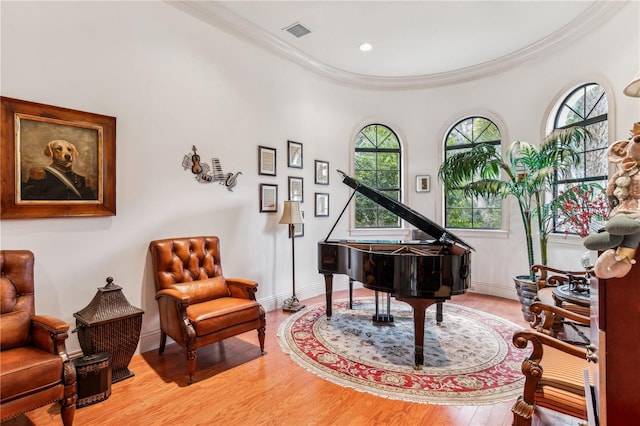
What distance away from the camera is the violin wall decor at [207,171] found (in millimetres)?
3531

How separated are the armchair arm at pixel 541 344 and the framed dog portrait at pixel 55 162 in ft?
11.0

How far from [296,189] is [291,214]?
0.65m

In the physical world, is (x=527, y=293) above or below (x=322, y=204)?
below

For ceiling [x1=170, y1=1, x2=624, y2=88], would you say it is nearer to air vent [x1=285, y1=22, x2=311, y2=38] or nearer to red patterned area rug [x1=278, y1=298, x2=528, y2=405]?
air vent [x1=285, y1=22, x2=311, y2=38]

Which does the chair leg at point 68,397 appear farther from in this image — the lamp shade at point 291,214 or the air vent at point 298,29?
the air vent at point 298,29

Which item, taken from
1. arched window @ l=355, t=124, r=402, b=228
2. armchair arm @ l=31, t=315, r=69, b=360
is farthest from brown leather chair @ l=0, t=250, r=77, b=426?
arched window @ l=355, t=124, r=402, b=228

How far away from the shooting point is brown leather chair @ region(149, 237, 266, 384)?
105 inches

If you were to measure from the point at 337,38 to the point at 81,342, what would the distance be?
443cm

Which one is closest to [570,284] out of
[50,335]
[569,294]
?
[569,294]

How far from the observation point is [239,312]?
291cm

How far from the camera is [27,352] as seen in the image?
2020mm

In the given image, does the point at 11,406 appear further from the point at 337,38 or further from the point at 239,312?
the point at 337,38

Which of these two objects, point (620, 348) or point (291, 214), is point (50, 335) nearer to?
point (291, 214)

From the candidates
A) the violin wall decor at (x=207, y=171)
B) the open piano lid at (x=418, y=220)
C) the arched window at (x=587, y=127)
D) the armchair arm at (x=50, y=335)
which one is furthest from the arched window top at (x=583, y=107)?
the armchair arm at (x=50, y=335)
